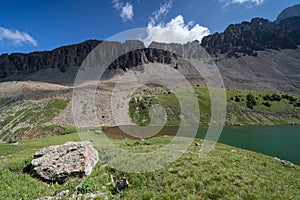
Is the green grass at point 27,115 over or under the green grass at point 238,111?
over

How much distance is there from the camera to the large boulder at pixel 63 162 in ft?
39.1

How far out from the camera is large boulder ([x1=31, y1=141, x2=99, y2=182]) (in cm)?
1191

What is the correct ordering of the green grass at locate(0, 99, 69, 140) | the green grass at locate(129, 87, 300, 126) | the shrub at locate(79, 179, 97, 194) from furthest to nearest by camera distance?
the green grass at locate(129, 87, 300, 126)
the green grass at locate(0, 99, 69, 140)
the shrub at locate(79, 179, 97, 194)

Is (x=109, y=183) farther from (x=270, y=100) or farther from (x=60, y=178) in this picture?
(x=270, y=100)

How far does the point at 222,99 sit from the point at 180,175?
367 ft

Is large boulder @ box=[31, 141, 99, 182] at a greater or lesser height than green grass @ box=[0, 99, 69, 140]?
greater

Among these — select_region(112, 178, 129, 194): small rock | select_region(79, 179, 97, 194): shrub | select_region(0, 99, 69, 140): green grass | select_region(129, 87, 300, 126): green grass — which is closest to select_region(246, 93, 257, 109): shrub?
select_region(129, 87, 300, 126): green grass

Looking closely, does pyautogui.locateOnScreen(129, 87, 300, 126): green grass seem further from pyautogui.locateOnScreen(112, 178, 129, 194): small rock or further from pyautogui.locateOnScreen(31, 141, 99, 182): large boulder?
pyautogui.locateOnScreen(112, 178, 129, 194): small rock

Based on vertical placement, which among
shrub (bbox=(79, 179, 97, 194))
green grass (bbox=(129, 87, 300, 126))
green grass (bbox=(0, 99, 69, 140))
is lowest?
green grass (bbox=(129, 87, 300, 126))

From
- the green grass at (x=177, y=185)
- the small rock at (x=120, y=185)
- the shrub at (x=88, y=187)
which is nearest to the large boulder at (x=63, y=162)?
the green grass at (x=177, y=185)

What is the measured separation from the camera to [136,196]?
925 centimetres

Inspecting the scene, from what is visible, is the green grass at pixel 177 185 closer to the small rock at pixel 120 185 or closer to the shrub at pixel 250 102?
the small rock at pixel 120 185

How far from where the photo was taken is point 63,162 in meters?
12.7

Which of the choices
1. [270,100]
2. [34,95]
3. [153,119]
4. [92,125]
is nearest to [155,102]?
[153,119]
